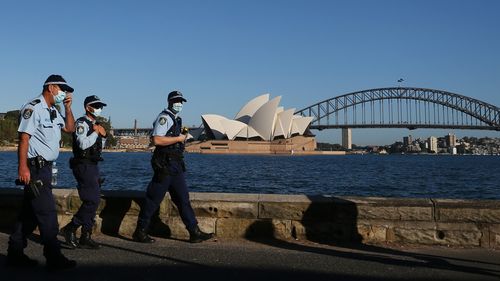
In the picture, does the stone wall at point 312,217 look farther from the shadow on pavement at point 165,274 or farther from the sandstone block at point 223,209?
the shadow on pavement at point 165,274

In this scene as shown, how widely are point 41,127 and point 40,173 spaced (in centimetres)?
36

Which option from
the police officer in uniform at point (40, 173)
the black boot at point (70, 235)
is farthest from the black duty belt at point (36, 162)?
the black boot at point (70, 235)

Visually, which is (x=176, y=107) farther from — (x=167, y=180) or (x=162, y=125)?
(x=167, y=180)

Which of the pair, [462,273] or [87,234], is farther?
[87,234]

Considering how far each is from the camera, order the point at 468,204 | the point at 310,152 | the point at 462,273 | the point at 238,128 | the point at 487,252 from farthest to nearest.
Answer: the point at 310,152 < the point at 238,128 < the point at 468,204 < the point at 487,252 < the point at 462,273

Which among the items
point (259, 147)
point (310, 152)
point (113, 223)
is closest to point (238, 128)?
Answer: point (259, 147)

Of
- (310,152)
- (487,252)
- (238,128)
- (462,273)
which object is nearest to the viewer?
(462,273)

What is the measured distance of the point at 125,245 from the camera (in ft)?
16.3

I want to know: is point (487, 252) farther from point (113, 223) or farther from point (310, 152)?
point (310, 152)

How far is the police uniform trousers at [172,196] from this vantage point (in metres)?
5.09

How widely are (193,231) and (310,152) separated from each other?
416ft

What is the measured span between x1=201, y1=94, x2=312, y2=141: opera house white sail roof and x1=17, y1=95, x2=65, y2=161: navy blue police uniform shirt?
103431 millimetres

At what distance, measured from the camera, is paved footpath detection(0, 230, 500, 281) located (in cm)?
385

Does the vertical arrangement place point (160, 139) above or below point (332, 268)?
above
